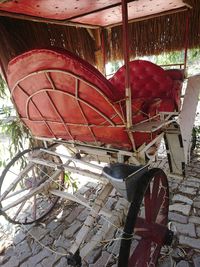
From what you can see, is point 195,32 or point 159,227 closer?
point 159,227

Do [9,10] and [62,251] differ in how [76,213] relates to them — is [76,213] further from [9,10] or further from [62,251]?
[9,10]

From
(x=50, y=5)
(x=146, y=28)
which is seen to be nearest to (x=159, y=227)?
(x=50, y=5)

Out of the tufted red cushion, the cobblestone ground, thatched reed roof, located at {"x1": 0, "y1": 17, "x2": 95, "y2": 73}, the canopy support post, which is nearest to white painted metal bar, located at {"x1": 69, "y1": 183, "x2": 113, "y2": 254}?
the cobblestone ground

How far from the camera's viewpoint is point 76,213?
2963mm

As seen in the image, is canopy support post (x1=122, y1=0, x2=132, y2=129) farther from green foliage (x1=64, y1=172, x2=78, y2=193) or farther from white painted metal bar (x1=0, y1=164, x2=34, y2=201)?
green foliage (x1=64, y1=172, x2=78, y2=193)

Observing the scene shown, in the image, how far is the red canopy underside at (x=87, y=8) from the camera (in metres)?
2.04

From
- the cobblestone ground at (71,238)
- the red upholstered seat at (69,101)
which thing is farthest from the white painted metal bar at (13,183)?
Answer: the cobblestone ground at (71,238)

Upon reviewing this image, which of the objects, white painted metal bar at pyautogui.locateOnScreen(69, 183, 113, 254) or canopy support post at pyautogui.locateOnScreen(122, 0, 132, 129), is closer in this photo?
canopy support post at pyautogui.locateOnScreen(122, 0, 132, 129)

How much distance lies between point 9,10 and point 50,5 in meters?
0.35

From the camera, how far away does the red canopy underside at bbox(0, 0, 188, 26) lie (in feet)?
6.70

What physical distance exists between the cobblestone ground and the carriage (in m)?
0.18

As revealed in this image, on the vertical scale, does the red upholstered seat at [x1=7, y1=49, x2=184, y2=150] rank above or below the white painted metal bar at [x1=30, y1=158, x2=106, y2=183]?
above

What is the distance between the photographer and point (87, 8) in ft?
8.26

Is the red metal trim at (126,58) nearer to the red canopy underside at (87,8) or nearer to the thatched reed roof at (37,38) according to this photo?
the thatched reed roof at (37,38)
